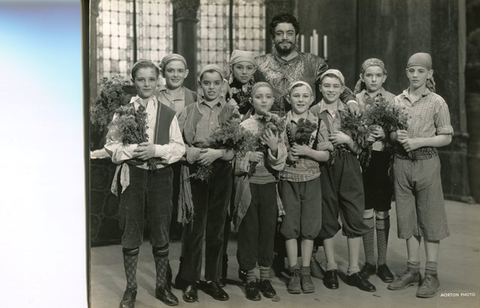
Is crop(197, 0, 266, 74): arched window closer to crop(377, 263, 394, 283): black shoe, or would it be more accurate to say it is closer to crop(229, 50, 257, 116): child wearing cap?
crop(229, 50, 257, 116): child wearing cap

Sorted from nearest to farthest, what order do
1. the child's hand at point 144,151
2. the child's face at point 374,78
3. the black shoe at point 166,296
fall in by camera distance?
the child's hand at point 144,151 < the black shoe at point 166,296 < the child's face at point 374,78

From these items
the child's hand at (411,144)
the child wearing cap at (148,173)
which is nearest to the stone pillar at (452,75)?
the child's hand at (411,144)

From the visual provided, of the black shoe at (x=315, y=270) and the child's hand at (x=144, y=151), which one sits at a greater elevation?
the child's hand at (x=144, y=151)

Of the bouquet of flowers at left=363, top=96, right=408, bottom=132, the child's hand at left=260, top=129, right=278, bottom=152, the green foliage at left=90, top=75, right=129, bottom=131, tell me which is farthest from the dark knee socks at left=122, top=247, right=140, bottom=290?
the bouquet of flowers at left=363, top=96, right=408, bottom=132

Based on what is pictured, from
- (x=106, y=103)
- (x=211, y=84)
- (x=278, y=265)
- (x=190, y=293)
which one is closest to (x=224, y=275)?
(x=190, y=293)

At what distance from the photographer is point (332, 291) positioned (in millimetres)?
3740

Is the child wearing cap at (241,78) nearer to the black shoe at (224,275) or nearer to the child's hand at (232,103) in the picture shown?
the child's hand at (232,103)

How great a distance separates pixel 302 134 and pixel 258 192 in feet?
1.49

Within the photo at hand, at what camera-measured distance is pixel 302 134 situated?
11.9 feet

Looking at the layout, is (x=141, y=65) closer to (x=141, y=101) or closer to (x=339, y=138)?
(x=141, y=101)

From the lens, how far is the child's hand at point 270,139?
358cm

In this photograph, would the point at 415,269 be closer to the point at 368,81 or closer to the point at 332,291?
the point at 332,291

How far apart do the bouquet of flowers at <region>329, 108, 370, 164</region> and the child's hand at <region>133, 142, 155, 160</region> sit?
1130 mm

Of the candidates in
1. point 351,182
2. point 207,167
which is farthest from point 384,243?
point 207,167
